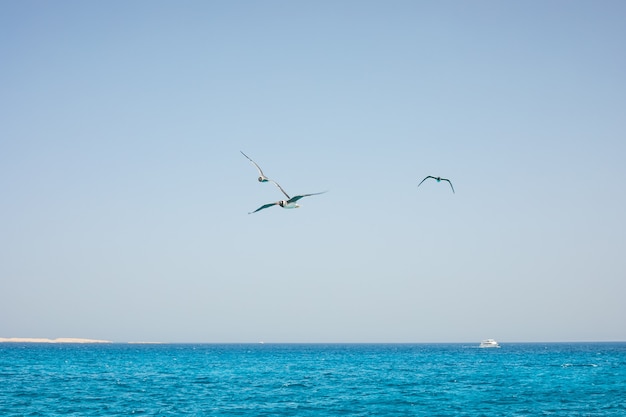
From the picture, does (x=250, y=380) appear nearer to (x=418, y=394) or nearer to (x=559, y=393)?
(x=418, y=394)

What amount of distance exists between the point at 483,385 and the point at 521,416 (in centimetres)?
2267

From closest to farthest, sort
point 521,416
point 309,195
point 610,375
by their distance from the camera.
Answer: point 309,195 → point 521,416 → point 610,375

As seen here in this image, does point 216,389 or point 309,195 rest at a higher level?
point 309,195

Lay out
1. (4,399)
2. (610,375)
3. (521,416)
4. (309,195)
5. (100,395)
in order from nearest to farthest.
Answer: (309,195) < (521,416) < (4,399) < (100,395) < (610,375)

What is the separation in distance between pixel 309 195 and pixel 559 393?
176 feet

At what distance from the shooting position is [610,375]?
83812 mm

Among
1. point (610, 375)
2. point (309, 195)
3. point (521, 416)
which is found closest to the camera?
point (309, 195)

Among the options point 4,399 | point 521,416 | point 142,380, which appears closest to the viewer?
point 521,416

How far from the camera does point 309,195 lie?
17.4 m

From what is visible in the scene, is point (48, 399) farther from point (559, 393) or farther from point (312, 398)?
point (559, 393)

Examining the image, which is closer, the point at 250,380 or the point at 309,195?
the point at 309,195

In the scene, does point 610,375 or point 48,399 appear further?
point 610,375

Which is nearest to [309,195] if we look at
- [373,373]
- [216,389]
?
[216,389]

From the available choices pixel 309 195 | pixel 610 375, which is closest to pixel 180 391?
pixel 309 195
